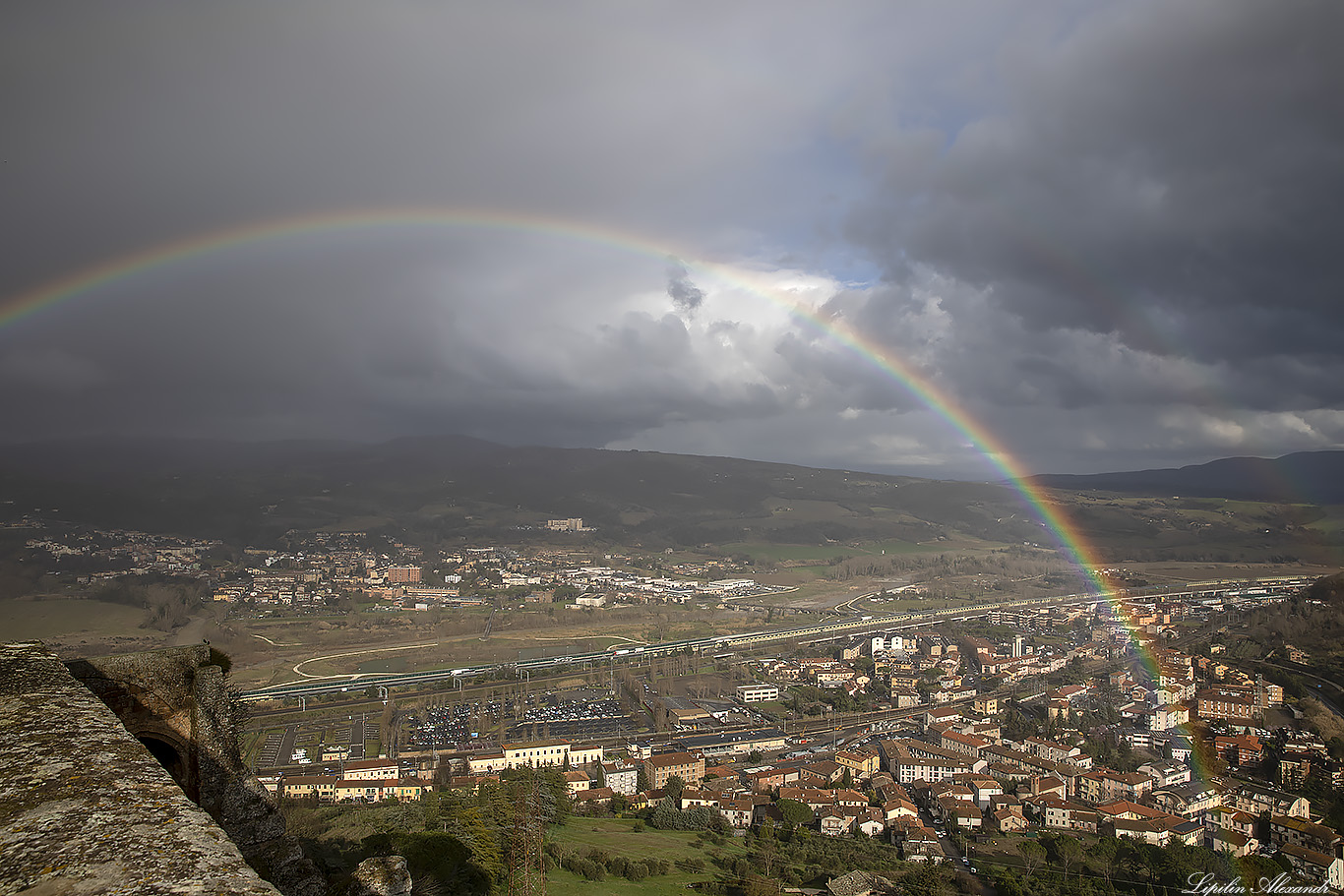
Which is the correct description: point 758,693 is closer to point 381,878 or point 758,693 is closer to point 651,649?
point 651,649

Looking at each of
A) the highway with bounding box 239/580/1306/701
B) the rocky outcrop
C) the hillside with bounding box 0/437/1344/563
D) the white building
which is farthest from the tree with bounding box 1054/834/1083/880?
the hillside with bounding box 0/437/1344/563

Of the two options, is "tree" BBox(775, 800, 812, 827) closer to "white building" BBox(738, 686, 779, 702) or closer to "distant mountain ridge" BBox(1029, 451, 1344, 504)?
"white building" BBox(738, 686, 779, 702)

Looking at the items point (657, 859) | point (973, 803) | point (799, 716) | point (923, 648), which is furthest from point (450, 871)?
point (923, 648)

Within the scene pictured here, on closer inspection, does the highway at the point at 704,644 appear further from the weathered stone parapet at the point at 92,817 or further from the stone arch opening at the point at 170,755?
the weathered stone parapet at the point at 92,817

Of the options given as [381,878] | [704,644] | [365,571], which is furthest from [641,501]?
[381,878]

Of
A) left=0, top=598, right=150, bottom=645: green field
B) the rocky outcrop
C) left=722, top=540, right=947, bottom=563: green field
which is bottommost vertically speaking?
left=722, top=540, right=947, bottom=563: green field

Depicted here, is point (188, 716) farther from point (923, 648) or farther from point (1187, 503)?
point (1187, 503)
